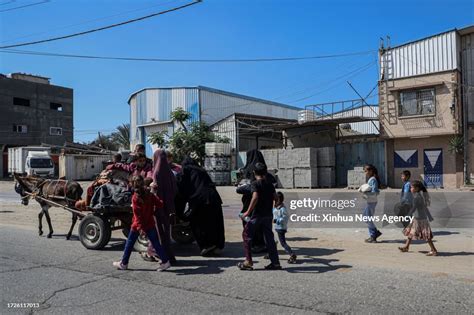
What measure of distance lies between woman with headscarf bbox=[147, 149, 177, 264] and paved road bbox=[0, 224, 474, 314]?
625mm

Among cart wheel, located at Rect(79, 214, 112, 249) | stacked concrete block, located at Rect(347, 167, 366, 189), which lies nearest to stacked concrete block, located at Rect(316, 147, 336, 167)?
stacked concrete block, located at Rect(347, 167, 366, 189)

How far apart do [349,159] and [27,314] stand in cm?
2795

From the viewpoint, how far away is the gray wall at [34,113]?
196ft

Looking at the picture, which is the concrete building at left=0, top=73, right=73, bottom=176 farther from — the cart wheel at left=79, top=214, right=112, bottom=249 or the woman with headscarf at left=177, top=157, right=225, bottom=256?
the woman with headscarf at left=177, top=157, right=225, bottom=256

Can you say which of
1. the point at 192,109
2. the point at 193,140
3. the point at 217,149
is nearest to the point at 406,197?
the point at 217,149

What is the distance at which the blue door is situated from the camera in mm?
27156

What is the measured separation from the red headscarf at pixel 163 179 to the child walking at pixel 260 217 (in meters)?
1.59

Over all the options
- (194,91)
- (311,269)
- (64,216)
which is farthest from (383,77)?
(311,269)

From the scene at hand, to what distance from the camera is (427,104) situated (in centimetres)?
2786

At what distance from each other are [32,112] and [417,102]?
175ft

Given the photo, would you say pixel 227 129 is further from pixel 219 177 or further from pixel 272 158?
pixel 272 158

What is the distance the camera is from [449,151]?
26.9 meters

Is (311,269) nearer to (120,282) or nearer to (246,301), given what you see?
(246,301)

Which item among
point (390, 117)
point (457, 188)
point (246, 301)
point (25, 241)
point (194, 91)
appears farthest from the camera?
point (194, 91)
